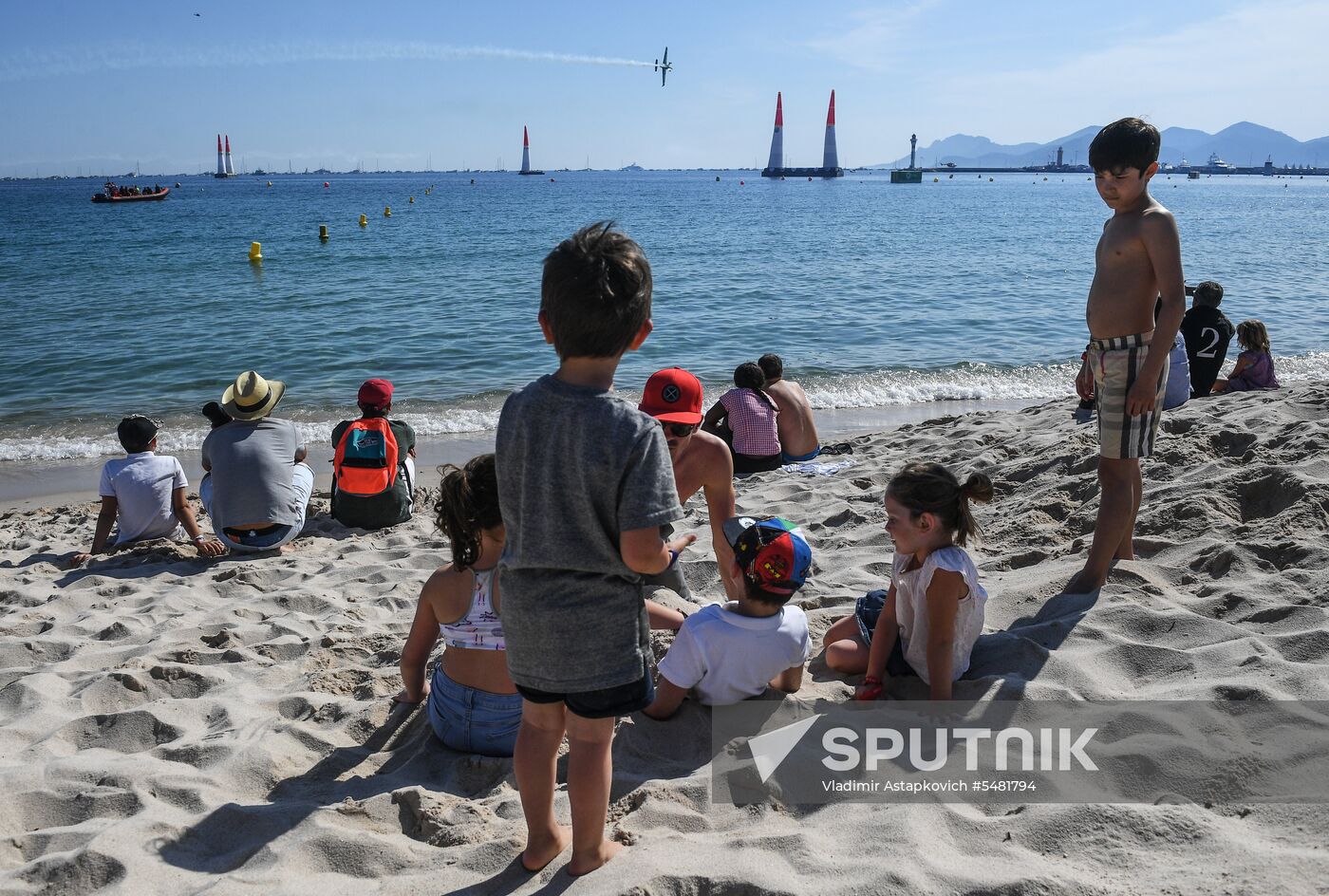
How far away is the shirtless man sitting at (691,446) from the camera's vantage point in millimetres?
3666

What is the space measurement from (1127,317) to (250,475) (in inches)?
176

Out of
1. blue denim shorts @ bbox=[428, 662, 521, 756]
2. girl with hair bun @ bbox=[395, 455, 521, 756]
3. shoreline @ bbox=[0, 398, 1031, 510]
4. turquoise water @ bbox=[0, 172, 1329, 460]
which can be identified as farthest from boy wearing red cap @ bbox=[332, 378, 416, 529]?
turquoise water @ bbox=[0, 172, 1329, 460]

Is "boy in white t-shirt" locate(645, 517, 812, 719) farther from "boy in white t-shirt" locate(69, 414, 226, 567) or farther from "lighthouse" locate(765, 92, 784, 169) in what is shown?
"lighthouse" locate(765, 92, 784, 169)

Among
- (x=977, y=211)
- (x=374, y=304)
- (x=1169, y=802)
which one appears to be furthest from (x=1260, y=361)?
(x=977, y=211)

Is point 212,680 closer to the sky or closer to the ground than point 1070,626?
closer to the ground

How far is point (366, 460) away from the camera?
18.5 feet

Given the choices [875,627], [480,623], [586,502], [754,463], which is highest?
[586,502]

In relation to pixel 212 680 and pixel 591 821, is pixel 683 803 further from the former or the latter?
pixel 212 680

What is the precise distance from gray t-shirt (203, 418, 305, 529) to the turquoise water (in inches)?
159

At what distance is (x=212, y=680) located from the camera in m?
3.46

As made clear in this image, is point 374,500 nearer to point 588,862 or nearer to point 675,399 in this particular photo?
point 675,399

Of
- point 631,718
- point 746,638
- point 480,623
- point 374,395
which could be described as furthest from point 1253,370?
point 480,623

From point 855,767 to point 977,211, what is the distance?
2052 inches

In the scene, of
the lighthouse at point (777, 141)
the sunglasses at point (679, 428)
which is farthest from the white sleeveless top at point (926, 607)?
the lighthouse at point (777, 141)
